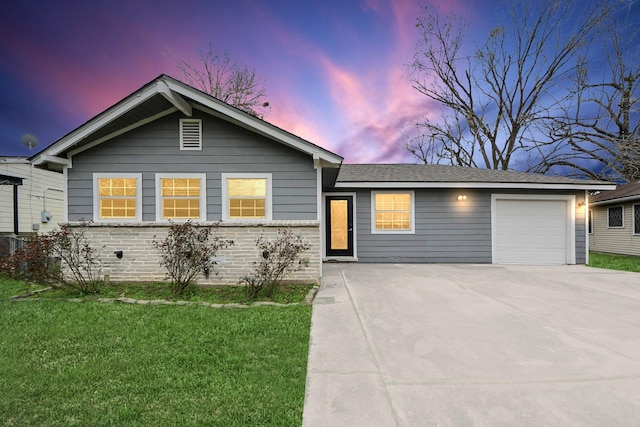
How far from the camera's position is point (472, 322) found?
3.67 meters

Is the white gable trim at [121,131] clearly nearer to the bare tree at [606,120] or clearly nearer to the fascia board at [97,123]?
the fascia board at [97,123]

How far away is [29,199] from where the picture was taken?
11.2 meters

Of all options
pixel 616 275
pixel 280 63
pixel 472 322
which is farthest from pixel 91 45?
pixel 616 275

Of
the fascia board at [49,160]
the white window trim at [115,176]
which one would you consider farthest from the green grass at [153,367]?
the fascia board at [49,160]

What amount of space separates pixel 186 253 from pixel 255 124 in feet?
9.70

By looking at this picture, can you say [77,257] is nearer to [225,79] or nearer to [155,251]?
[155,251]

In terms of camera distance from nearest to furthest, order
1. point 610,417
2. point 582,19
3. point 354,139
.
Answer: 1. point 610,417
2. point 582,19
3. point 354,139

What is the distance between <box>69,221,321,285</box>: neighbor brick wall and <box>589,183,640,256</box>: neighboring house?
1442cm

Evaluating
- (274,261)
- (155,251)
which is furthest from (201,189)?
(274,261)

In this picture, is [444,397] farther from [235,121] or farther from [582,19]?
[582,19]

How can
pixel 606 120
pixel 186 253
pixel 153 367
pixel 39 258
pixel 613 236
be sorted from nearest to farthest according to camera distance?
pixel 153 367 → pixel 39 258 → pixel 186 253 → pixel 613 236 → pixel 606 120

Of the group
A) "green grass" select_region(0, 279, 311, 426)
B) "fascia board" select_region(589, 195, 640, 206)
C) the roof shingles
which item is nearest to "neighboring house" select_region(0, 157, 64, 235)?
"green grass" select_region(0, 279, 311, 426)

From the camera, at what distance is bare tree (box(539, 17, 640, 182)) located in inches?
643

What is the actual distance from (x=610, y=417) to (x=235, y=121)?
6.60 meters
